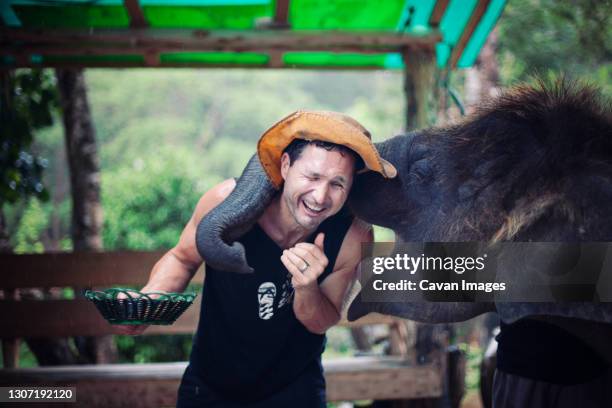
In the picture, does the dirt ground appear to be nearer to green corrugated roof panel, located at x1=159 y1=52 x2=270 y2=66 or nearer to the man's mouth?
green corrugated roof panel, located at x1=159 y1=52 x2=270 y2=66

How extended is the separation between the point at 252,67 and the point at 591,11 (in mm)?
4176

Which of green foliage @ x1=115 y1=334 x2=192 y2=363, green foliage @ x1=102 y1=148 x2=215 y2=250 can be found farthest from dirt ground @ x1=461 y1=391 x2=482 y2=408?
green foliage @ x1=102 y1=148 x2=215 y2=250

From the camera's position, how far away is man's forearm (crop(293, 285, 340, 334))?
1731 millimetres

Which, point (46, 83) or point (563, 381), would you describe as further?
point (46, 83)

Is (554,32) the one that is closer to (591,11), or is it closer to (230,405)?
(591,11)

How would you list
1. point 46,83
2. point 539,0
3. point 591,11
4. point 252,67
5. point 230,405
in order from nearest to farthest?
point 230,405 → point 252,67 → point 46,83 → point 591,11 → point 539,0

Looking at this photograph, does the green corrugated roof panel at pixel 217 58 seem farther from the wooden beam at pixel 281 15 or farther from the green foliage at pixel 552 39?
the green foliage at pixel 552 39

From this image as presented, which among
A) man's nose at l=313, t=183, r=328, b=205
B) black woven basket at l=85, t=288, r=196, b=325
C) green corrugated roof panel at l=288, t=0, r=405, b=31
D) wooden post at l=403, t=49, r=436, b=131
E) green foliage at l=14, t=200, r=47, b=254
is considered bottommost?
black woven basket at l=85, t=288, r=196, b=325

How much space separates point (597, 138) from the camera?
153 centimetres

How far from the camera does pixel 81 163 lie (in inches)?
170

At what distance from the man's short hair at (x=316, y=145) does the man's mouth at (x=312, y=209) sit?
117mm

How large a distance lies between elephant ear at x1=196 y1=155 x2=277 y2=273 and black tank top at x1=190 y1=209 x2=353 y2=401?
12cm

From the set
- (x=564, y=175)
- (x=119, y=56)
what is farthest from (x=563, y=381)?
(x=119, y=56)

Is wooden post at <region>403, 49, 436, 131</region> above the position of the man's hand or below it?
above
